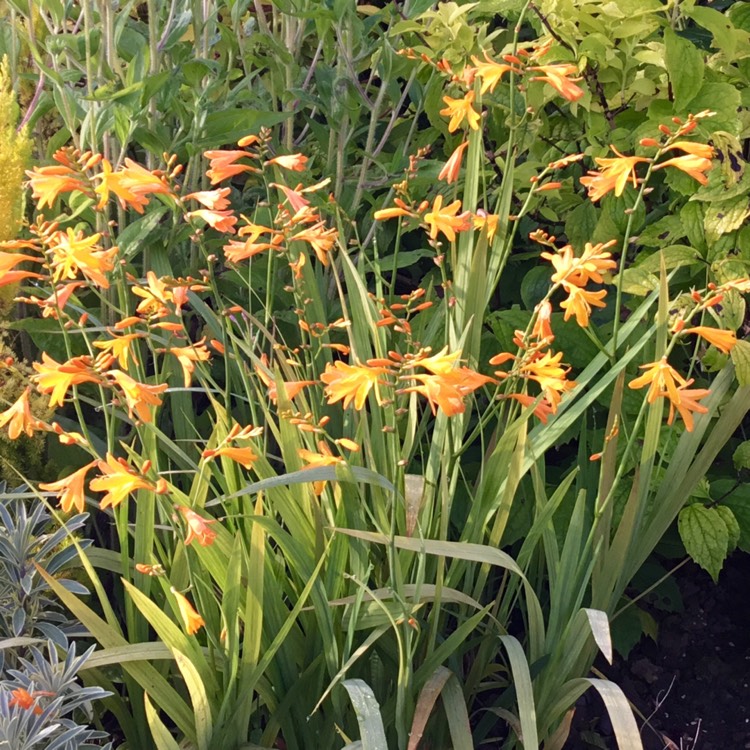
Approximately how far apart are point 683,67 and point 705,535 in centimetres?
91

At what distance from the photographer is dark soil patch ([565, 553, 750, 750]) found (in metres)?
1.97

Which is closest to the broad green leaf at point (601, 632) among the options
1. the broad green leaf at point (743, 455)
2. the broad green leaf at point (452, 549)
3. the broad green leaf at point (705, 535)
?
the broad green leaf at point (452, 549)

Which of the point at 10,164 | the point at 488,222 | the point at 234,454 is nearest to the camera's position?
the point at 234,454

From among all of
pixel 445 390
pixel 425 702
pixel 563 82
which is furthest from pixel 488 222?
pixel 425 702

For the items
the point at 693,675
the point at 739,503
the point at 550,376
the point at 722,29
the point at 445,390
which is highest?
the point at 722,29

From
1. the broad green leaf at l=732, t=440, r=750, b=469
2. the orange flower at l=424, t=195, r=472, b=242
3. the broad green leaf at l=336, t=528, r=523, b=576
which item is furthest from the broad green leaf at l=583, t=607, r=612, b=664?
the broad green leaf at l=732, t=440, r=750, b=469

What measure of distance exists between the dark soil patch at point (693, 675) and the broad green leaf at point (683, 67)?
3.79 feet

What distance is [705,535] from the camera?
1.82m

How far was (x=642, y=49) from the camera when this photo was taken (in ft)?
6.98

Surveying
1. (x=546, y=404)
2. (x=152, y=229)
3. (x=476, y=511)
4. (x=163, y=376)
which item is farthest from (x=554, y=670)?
(x=152, y=229)

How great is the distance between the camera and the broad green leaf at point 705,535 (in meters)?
1.78

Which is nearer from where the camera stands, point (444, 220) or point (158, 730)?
point (158, 730)

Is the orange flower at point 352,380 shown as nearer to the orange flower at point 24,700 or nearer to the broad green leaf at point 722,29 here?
the orange flower at point 24,700

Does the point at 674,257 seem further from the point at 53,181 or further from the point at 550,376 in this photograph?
the point at 53,181
